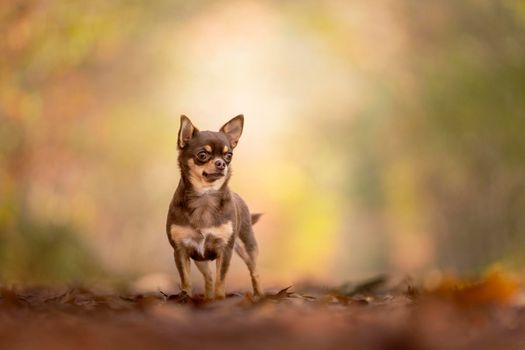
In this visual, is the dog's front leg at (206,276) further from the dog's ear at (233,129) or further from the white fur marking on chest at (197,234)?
the dog's ear at (233,129)

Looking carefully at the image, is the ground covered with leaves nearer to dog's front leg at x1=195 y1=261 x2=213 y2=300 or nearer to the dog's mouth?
the dog's mouth

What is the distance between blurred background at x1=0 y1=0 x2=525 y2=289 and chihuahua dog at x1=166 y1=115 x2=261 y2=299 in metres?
5.15

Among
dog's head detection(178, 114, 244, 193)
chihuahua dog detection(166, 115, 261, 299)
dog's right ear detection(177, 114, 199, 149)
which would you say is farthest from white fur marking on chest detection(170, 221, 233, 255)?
dog's right ear detection(177, 114, 199, 149)

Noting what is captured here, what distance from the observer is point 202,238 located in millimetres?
4863

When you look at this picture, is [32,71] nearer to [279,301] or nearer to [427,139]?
[279,301]

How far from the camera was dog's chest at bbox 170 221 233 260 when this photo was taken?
15.9ft

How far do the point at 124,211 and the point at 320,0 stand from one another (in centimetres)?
652

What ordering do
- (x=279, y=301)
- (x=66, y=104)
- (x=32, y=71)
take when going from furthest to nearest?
1. (x=66, y=104)
2. (x=32, y=71)
3. (x=279, y=301)

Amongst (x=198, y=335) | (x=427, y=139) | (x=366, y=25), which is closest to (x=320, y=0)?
(x=366, y=25)

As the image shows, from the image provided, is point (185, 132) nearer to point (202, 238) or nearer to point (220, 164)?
point (220, 164)

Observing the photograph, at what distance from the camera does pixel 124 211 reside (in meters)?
19.2

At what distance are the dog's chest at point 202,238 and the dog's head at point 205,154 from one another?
9.0 inches

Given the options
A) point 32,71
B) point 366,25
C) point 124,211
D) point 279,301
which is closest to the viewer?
point 279,301

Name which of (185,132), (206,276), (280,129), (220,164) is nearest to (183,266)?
(206,276)
